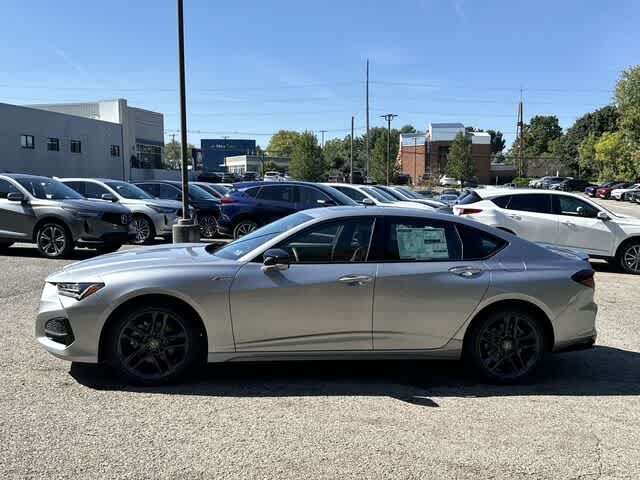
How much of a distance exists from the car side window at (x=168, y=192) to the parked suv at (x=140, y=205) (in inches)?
79.5

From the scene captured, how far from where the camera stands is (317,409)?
165 inches

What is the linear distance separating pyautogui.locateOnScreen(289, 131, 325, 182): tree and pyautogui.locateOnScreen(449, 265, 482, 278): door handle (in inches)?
1922

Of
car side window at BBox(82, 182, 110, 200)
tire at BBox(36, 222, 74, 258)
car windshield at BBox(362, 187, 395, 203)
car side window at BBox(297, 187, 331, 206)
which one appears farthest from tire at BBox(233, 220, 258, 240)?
car windshield at BBox(362, 187, 395, 203)

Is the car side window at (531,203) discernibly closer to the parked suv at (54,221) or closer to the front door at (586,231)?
the front door at (586,231)

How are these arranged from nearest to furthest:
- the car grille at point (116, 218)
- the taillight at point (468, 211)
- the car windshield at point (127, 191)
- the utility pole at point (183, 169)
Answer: the car grille at point (116, 218) → the taillight at point (468, 211) → the utility pole at point (183, 169) → the car windshield at point (127, 191)

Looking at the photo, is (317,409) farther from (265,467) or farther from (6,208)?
(6,208)

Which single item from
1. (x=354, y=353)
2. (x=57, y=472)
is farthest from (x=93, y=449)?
(x=354, y=353)

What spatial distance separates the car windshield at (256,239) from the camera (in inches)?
190

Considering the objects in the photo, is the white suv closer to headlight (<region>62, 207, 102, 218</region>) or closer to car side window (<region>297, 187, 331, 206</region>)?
car side window (<region>297, 187, 331, 206</region>)

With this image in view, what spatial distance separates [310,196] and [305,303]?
9.27 m

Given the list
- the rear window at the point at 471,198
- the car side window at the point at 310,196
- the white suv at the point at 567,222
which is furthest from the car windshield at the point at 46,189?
the white suv at the point at 567,222

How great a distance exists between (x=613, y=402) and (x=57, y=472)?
4122 mm

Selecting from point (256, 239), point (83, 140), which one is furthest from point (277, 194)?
point (83, 140)

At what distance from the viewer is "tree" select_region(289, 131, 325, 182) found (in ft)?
176
